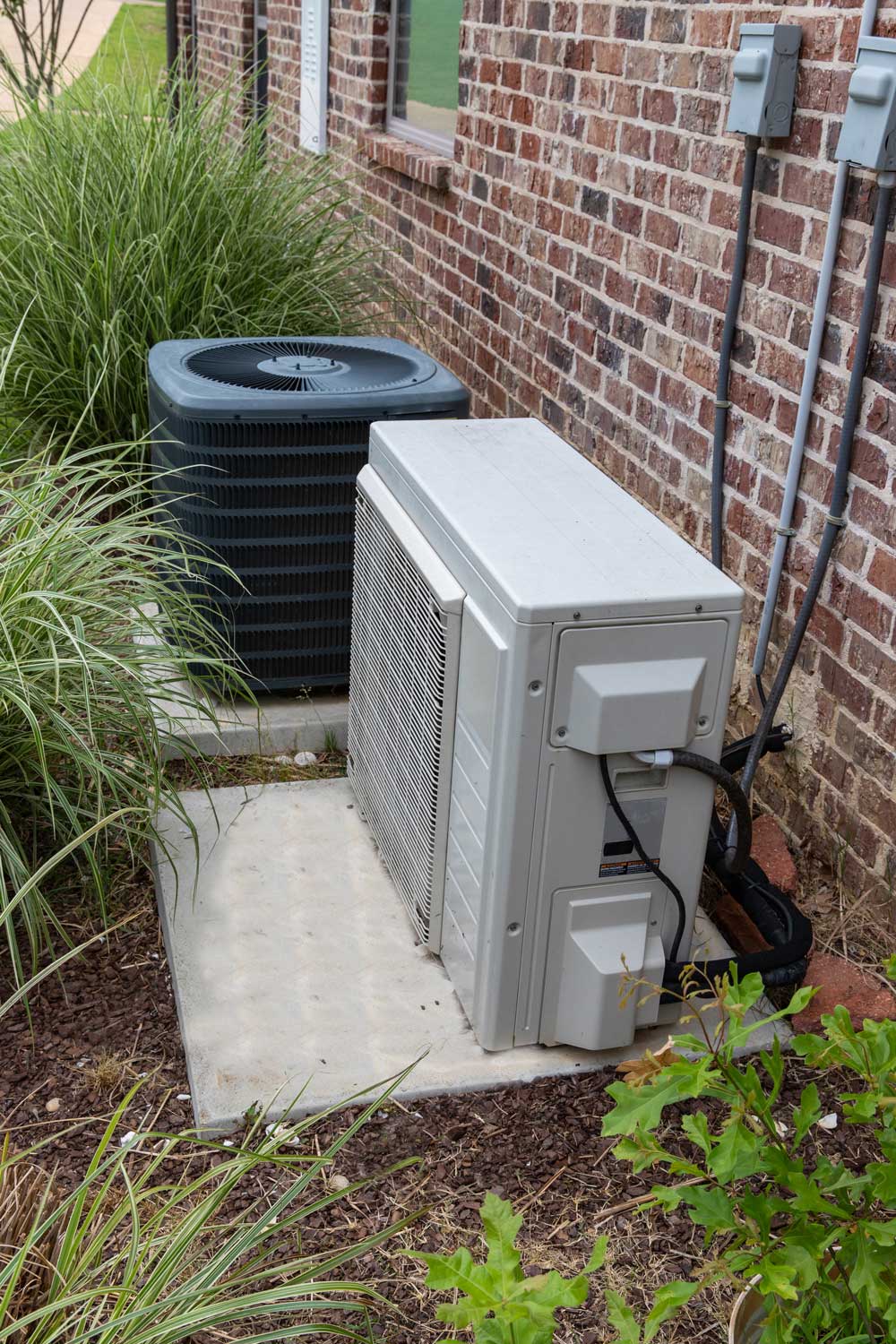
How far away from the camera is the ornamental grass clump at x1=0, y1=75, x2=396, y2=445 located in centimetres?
439

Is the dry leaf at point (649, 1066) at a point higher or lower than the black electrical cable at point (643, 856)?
higher

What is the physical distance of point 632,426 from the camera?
3674 mm

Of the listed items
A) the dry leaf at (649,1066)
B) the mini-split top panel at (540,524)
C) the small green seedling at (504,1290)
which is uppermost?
the mini-split top panel at (540,524)

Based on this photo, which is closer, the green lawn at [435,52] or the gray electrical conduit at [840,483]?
the gray electrical conduit at [840,483]

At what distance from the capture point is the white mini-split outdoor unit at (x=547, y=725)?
87.4 inches

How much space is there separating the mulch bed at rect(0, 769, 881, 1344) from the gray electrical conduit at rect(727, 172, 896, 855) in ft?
Answer: 2.17

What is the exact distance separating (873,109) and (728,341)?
0.69 metres

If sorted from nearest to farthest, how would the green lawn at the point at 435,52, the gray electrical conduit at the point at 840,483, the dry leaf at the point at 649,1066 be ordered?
the dry leaf at the point at 649,1066, the gray electrical conduit at the point at 840,483, the green lawn at the point at 435,52

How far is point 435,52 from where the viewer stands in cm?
561

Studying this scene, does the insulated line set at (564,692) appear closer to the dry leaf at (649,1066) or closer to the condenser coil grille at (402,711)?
the condenser coil grille at (402,711)

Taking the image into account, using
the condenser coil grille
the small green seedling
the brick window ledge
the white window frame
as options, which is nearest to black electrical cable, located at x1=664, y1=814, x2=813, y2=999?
the condenser coil grille

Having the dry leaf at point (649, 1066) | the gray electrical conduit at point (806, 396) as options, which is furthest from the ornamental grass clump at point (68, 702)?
the dry leaf at point (649, 1066)

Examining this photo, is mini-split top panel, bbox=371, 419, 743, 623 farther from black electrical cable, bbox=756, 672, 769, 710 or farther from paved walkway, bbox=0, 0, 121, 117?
paved walkway, bbox=0, 0, 121, 117

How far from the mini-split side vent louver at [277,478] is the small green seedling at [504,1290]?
6.90ft
